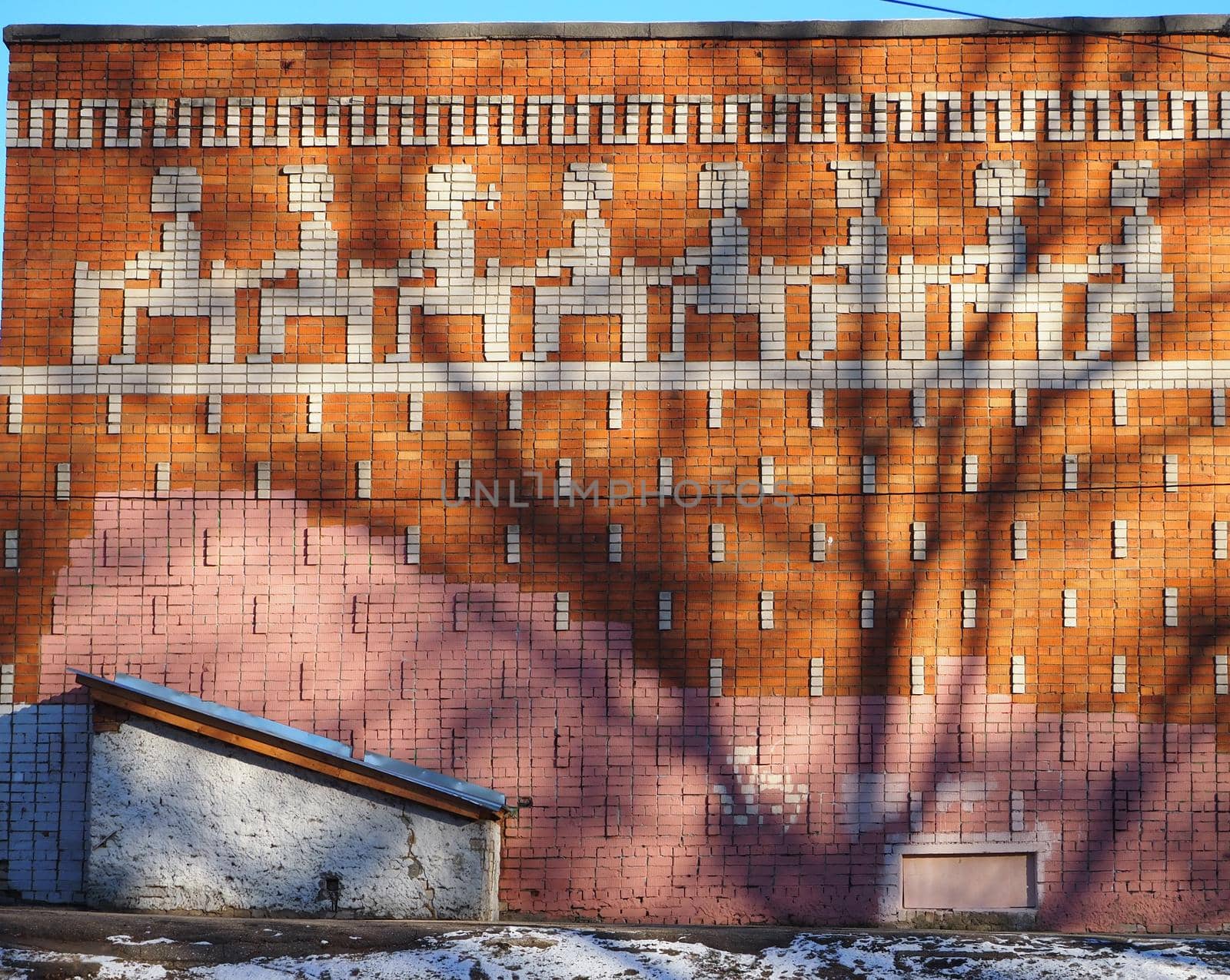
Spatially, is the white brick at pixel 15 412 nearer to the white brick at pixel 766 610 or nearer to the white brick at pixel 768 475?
the white brick at pixel 768 475

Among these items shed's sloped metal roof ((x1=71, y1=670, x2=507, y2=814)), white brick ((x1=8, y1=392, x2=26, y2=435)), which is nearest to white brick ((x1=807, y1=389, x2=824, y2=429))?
shed's sloped metal roof ((x1=71, y1=670, x2=507, y2=814))

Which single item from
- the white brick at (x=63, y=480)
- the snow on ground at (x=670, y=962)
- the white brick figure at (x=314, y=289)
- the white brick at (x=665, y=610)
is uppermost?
the white brick figure at (x=314, y=289)

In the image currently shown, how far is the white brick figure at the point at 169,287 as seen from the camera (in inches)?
335

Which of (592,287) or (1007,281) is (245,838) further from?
(1007,281)

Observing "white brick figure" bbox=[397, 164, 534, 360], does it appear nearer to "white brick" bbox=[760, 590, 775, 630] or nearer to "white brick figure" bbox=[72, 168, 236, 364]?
"white brick figure" bbox=[72, 168, 236, 364]

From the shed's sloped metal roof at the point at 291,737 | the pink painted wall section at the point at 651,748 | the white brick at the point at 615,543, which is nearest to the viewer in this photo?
the shed's sloped metal roof at the point at 291,737

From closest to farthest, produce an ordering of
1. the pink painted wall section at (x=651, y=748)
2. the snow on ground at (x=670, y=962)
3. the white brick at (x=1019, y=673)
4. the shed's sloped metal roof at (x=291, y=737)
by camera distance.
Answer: the snow on ground at (x=670, y=962) → the shed's sloped metal roof at (x=291, y=737) → the pink painted wall section at (x=651, y=748) → the white brick at (x=1019, y=673)

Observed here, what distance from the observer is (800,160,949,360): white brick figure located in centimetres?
Answer: 850

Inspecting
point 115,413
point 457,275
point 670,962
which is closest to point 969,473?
point 457,275

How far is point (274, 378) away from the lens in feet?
27.7

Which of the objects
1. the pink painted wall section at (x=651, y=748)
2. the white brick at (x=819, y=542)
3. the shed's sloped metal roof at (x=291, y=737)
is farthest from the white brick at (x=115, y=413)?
the white brick at (x=819, y=542)

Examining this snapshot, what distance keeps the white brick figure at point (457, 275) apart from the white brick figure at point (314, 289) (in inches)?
11.0

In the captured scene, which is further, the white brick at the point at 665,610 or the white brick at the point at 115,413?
the white brick at the point at 115,413

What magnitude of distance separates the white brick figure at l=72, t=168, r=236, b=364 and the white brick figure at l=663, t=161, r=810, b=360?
10.2 ft
